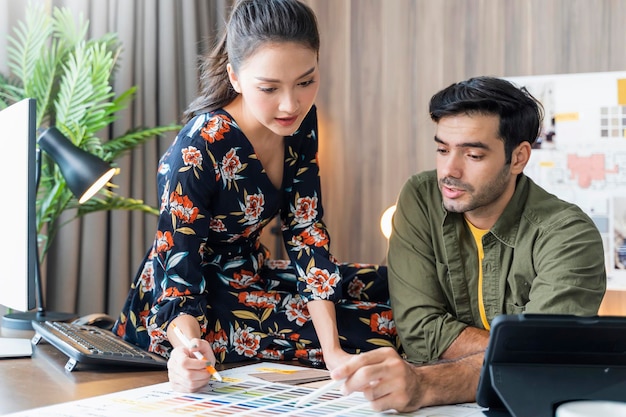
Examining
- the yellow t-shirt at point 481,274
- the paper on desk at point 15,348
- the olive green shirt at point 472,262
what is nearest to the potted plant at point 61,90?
the paper on desk at point 15,348

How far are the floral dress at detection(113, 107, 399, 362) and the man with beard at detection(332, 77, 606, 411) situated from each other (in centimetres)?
17

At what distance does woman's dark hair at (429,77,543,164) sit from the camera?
1690 mm

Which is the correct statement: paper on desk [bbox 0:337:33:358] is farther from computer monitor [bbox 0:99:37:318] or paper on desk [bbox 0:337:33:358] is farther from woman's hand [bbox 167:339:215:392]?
woman's hand [bbox 167:339:215:392]

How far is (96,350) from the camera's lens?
1416 mm

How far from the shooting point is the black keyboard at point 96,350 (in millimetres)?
1394

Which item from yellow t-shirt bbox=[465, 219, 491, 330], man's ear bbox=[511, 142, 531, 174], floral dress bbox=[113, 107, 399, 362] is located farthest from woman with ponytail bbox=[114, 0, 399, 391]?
man's ear bbox=[511, 142, 531, 174]

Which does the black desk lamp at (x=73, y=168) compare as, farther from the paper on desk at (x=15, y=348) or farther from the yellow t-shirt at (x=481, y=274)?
the yellow t-shirt at (x=481, y=274)

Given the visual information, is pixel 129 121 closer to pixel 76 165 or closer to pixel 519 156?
pixel 76 165

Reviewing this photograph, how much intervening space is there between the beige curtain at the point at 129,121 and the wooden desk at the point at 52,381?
1187mm

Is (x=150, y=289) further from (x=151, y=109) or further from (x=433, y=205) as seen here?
(x=151, y=109)

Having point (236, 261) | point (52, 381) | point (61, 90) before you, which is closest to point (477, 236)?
point (236, 261)

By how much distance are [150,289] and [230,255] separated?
192 millimetres

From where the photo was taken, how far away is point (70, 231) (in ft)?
8.87

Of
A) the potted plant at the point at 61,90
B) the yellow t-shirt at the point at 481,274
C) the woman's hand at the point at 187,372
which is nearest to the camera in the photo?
the woman's hand at the point at 187,372
